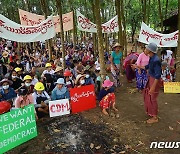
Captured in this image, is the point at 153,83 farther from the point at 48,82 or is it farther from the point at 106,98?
the point at 48,82

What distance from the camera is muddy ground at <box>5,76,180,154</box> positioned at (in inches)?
203

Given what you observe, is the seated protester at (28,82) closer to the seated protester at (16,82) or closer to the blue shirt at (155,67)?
the seated protester at (16,82)

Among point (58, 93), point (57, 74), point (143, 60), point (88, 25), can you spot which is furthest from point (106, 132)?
point (88, 25)

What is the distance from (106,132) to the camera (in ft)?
19.3

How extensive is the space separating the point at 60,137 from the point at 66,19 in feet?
27.9

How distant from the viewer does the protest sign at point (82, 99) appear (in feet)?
22.8

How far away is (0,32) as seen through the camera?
326 inches

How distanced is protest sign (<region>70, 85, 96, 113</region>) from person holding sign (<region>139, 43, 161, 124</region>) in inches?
62.4

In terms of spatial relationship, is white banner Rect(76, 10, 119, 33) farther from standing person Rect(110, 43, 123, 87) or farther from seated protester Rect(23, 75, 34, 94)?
seated protester Rect(23, 75, 34, 94)

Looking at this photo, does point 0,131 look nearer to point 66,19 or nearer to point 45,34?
point 45,34

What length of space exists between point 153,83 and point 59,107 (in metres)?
2.40

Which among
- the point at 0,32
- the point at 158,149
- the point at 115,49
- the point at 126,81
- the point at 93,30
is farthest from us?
the point at 93,30

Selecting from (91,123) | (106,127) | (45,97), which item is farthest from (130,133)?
(45,97)

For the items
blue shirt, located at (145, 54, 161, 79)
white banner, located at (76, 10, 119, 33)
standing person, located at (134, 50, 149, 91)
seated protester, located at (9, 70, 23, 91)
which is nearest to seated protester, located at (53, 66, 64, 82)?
seated protester, located at (9, 70, 23, 91)
